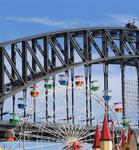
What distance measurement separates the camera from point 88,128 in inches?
4700

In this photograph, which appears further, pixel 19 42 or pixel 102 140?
pixel 19 42

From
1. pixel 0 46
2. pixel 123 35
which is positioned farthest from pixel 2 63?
pixel 123 35

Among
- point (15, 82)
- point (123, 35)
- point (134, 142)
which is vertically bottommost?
point (134, 142)

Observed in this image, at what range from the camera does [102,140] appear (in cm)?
8456

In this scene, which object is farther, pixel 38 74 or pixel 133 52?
pixel 133 52

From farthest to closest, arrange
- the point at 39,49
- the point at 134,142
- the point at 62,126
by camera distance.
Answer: the point at 39,49 < the point at 62,126 < the point at 134,142

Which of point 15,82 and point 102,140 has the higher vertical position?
point 15,82

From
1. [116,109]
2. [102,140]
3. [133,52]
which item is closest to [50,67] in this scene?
[116,109]

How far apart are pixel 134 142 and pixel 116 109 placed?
43776mm

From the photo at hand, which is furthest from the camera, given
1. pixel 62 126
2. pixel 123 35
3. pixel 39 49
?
pixel 123 35

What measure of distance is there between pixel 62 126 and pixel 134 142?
3736cm

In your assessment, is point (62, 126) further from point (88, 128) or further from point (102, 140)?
point (102, 140)

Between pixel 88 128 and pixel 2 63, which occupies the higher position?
pixel 2 63

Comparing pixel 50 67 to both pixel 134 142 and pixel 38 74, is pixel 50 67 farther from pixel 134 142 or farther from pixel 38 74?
pixel 134 142
